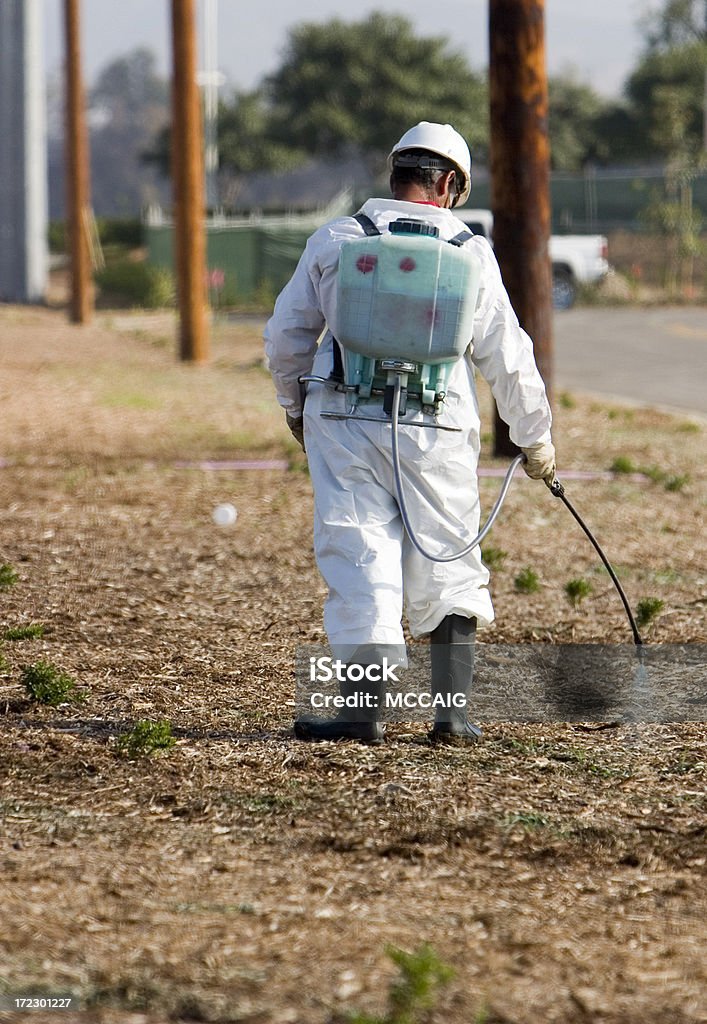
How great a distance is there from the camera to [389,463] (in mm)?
4484

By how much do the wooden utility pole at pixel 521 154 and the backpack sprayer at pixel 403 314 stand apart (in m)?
5.22

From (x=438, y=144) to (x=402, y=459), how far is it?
0.90m

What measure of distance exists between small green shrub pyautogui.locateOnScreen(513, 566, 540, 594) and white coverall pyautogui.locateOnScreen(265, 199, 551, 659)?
6.72 ft

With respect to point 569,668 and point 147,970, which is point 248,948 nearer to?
point 147,970

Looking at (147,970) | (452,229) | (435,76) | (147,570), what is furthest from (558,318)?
(435,76)

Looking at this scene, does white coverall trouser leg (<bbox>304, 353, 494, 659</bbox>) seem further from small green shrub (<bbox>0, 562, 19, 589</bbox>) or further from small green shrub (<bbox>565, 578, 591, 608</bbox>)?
small green shrub (<bbox>0, 562, 19, 589</bbox>)

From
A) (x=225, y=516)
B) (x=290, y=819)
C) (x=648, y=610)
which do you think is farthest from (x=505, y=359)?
(x=225, y=516)

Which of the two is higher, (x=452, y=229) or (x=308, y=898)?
(x=452, y=229)

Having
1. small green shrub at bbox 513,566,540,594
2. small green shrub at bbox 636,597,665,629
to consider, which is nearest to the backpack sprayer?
small green shrub at bbox 636,597,665,629

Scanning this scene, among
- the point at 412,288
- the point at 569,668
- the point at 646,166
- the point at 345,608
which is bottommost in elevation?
the point at 569,668

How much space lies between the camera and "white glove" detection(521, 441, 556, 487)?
4.73 metres

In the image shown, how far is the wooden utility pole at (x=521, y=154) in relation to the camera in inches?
366

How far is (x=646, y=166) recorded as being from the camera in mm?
69188

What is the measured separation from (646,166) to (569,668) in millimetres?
66442
